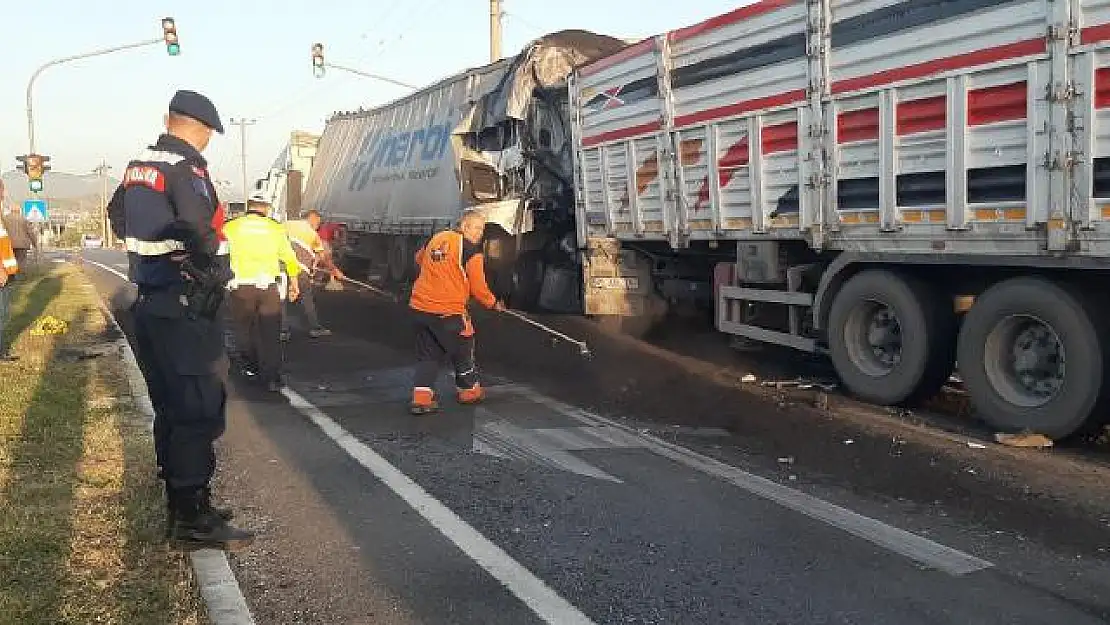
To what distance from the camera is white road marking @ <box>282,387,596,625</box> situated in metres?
3.54

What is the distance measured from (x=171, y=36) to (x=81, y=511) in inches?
873

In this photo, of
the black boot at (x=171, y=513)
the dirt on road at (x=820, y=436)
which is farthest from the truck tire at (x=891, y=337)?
the black boot at (x=171, y=513)

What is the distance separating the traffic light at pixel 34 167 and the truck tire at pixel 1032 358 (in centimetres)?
2721

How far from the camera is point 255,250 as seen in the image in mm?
8461

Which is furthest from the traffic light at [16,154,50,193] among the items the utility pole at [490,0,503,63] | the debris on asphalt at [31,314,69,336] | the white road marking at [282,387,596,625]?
the white road marking at [282,387,596,625]

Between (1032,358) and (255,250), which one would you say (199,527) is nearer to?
(255,250)

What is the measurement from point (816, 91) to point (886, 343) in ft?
6.35

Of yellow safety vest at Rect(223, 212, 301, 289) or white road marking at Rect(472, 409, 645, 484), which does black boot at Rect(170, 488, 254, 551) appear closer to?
white road marking at Rect(472, 409, 645, 484)

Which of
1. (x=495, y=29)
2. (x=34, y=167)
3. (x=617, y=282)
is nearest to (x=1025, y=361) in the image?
(x=617, y=282)

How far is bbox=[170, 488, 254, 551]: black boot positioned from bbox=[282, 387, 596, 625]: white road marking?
0.88 metres

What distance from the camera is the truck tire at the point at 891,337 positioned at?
6699 mm

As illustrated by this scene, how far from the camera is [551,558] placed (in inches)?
160

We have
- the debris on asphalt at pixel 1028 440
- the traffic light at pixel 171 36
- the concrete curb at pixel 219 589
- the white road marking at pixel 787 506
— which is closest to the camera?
the concrete curb at pixel 219 589

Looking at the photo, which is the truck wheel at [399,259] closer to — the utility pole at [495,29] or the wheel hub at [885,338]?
the utility pole at [495,29]
